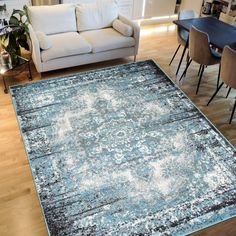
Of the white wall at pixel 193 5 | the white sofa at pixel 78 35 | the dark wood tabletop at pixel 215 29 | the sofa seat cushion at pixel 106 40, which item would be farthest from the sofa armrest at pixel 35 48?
the white wall at pixel 193 5

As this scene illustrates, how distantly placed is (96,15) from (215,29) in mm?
1701

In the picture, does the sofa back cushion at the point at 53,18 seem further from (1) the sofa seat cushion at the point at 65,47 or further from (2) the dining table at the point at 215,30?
(2) the dining table at the point at 215,30

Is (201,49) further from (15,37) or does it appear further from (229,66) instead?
(15,37)

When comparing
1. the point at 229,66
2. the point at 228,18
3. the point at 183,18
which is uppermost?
the point at 183,18

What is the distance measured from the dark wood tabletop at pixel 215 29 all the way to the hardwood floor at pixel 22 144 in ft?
2.33

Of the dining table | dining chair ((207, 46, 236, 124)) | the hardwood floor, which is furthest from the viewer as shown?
the dining table

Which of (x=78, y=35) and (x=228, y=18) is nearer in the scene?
(x=78, y=35)

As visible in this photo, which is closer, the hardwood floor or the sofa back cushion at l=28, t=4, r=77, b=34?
the hardwood floor

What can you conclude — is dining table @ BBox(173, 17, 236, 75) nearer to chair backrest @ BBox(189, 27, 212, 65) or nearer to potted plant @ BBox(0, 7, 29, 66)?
chair backrest @ BBox(189, 27, 212, 65)

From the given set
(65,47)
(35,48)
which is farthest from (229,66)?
(35,48)

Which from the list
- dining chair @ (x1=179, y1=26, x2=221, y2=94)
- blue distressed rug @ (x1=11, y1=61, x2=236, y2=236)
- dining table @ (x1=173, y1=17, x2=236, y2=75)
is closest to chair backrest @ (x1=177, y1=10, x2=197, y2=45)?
dining table @ (x1=173, y1=17, x2=236, y2=75)

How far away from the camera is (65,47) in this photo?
3787 millimetres

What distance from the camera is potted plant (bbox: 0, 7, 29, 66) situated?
363 centimetres

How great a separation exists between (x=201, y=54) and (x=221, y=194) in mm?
1750
